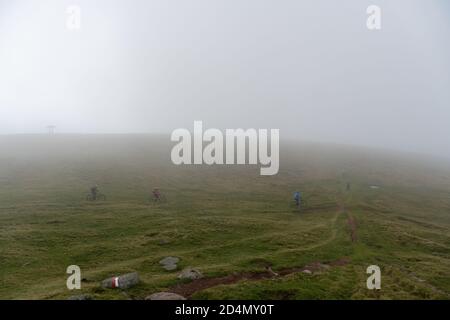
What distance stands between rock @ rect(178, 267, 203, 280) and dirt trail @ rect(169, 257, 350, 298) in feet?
1.88

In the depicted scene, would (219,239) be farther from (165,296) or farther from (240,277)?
(165,296)

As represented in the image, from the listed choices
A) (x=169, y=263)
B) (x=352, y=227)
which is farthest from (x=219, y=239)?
(x=352, y=227)

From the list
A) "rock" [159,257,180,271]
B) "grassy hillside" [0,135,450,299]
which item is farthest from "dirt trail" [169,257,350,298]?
"rock" [159,257,180,271]

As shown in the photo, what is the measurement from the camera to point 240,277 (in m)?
34.4

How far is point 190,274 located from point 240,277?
5.08 m

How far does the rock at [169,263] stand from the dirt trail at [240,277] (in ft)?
15.6

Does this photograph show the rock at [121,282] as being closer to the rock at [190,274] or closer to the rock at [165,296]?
the rock at [165,296]

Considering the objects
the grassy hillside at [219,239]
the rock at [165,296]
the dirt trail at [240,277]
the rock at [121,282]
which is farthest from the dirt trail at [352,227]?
the rock at [121,282]

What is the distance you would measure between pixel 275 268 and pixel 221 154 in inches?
5158

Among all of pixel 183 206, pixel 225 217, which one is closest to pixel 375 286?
pixel 225 217

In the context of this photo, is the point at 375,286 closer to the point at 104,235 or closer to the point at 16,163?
the point at 104,235

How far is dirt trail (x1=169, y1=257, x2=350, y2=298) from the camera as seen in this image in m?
31.0

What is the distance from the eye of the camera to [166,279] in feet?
108

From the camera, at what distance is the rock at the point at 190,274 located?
33.3 meters
